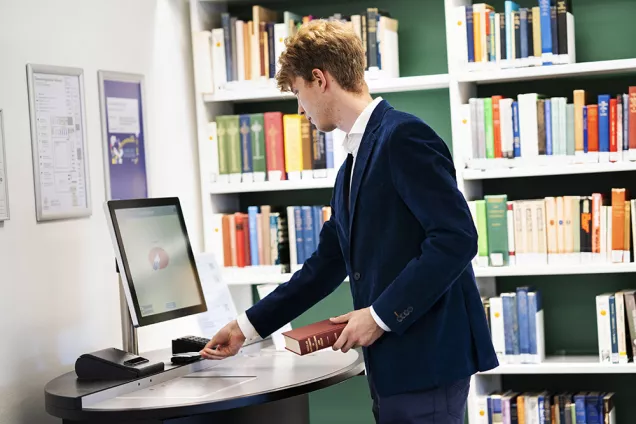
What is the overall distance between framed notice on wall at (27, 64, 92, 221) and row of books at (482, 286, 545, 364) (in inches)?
64.9

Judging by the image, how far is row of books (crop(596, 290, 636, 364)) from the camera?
368 centimetres

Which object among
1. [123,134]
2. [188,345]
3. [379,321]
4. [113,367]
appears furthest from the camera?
[123,134]

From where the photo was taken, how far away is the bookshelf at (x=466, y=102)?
146 inches

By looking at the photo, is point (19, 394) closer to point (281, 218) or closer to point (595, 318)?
point (281, 218)

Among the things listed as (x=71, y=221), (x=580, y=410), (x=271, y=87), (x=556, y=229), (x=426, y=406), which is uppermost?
(x=271, y=87)

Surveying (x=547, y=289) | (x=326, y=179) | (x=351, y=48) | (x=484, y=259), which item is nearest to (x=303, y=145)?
(x=326, y=179)

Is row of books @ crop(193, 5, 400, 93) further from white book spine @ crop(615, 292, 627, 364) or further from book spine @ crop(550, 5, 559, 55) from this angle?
white book spine @ crop(615, 292, 627, 364)

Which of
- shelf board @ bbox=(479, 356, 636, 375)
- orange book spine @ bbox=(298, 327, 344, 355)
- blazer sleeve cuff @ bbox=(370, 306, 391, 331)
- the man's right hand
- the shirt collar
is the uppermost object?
the shirt collar

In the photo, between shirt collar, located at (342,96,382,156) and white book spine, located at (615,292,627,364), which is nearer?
shirt collar, located at (342,96,382,156)

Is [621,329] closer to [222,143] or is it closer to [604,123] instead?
[604,123]

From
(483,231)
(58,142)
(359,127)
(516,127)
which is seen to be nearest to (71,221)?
(58,142)

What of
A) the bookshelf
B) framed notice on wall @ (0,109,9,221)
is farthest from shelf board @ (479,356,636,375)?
framed notice on wall @ (0,109,9,221)

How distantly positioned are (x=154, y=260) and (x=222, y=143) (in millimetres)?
1362

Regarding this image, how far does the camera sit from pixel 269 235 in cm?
407
